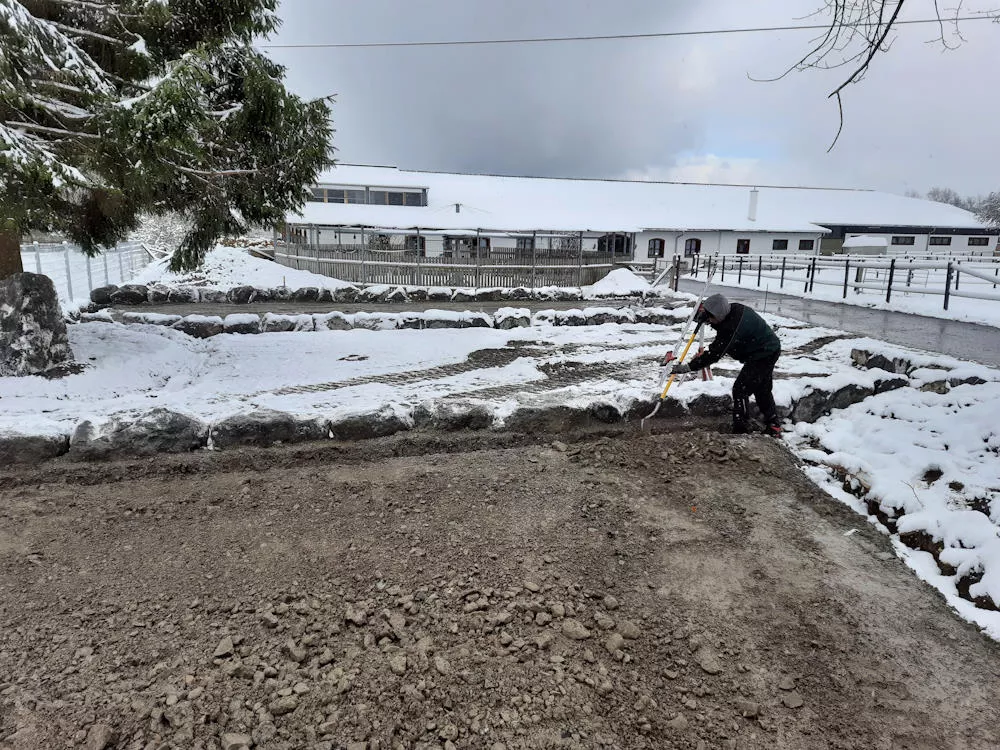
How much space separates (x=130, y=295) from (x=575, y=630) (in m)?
14.2

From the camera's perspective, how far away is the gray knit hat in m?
5.37

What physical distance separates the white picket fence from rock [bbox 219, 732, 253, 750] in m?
9.65

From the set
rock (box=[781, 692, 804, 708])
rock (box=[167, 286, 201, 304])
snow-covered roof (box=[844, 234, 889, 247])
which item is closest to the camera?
rock (box=[781, 692, 804, 708])

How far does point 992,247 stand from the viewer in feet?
137

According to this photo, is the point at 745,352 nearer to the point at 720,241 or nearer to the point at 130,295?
the point at 130,295

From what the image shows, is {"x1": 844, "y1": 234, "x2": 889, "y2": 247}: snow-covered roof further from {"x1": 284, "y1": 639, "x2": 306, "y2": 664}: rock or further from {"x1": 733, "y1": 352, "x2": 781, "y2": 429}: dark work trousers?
{"x1": 284, "y1": 639, "x2": 306, "y2": 664}: rock

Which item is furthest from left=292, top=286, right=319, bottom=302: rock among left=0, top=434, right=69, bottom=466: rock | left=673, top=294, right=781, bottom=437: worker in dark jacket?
left=673, top=294, right=781, bottom=437: worker in dark jacket

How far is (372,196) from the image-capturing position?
112 ft

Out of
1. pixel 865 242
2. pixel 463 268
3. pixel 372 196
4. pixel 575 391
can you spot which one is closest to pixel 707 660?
pixel 575 391

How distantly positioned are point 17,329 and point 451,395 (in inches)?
172

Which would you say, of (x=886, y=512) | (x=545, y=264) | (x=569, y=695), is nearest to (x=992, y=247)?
(x=545, y=264)

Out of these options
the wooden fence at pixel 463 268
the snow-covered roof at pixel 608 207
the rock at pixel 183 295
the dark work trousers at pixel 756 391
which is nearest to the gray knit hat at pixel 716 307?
the dark work trousers at pixel 756 391

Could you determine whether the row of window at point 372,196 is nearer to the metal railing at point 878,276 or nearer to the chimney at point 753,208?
the metal railing at point 878,276

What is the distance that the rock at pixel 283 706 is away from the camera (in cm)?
238
